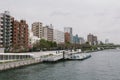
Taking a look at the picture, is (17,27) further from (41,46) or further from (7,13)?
(41,46)

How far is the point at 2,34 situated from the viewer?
9550 centimetres

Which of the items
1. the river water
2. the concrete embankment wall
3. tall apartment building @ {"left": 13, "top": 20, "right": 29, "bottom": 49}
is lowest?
the river water

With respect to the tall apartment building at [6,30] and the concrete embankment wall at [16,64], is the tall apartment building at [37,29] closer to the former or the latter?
the tall apartment building at [6,30]

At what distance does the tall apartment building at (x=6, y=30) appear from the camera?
95.4 metres

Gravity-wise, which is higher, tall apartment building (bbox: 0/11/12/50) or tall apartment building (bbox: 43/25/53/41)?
tall apartment building (bbox: 43/25/53/41)

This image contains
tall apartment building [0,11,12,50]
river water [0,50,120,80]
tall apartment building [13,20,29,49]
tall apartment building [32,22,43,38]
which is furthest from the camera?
tall apartment building [32,22,43,38]

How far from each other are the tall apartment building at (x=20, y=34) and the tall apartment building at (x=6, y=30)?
264 centimetres

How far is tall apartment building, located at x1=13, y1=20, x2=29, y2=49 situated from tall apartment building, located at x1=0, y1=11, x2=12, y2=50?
264cm

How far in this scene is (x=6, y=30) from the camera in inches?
3819

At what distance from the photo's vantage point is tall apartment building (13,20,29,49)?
101306mm

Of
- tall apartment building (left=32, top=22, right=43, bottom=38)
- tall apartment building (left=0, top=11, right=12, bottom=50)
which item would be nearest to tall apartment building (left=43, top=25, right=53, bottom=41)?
tall apartment building (left=32, top=22, right=43, bottom=38)

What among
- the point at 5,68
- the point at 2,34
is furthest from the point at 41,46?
the point at 5,68

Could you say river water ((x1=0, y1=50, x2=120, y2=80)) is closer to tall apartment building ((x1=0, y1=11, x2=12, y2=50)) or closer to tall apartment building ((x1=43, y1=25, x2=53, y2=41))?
tall apartment building ((x1=0, y1=11, x2=12, y2=50))

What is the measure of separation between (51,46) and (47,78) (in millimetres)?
99793
